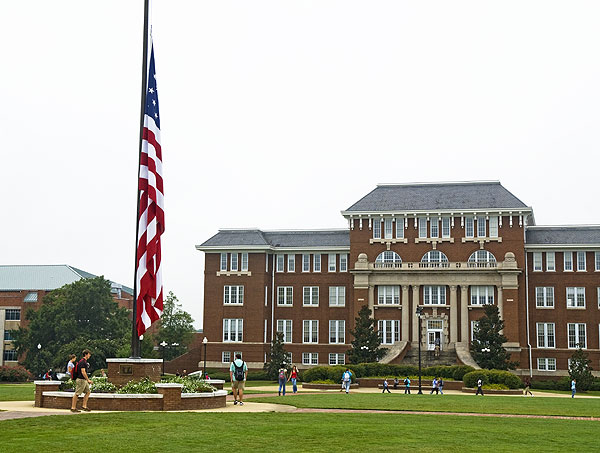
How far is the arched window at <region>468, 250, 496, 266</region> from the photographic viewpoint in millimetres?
72562

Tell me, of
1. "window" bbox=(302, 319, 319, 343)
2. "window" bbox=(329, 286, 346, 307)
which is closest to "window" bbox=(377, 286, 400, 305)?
"window" bbox=(329, 286, 346, 307)

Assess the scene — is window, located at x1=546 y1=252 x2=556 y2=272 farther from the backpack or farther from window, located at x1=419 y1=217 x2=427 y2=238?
the backpack

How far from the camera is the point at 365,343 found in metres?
66.9

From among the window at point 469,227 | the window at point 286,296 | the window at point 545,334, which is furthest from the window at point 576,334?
the window at point 286,296

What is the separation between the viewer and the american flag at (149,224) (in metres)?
28.4

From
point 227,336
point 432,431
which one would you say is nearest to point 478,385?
A: point 432,431

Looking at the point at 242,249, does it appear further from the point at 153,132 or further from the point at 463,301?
the point at 153,132

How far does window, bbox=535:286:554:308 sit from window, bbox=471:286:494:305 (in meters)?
4.61

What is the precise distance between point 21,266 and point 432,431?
106831 mm

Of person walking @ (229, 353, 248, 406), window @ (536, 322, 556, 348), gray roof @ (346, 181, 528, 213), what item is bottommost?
person walking @ (229, 353, 248, 406)

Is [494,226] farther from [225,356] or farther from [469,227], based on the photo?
[225,356]

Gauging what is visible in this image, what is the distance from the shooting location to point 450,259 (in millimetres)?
73625

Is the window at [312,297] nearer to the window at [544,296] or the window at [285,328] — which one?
the window at [285,328]

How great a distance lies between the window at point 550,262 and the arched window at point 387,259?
45.5 feet
